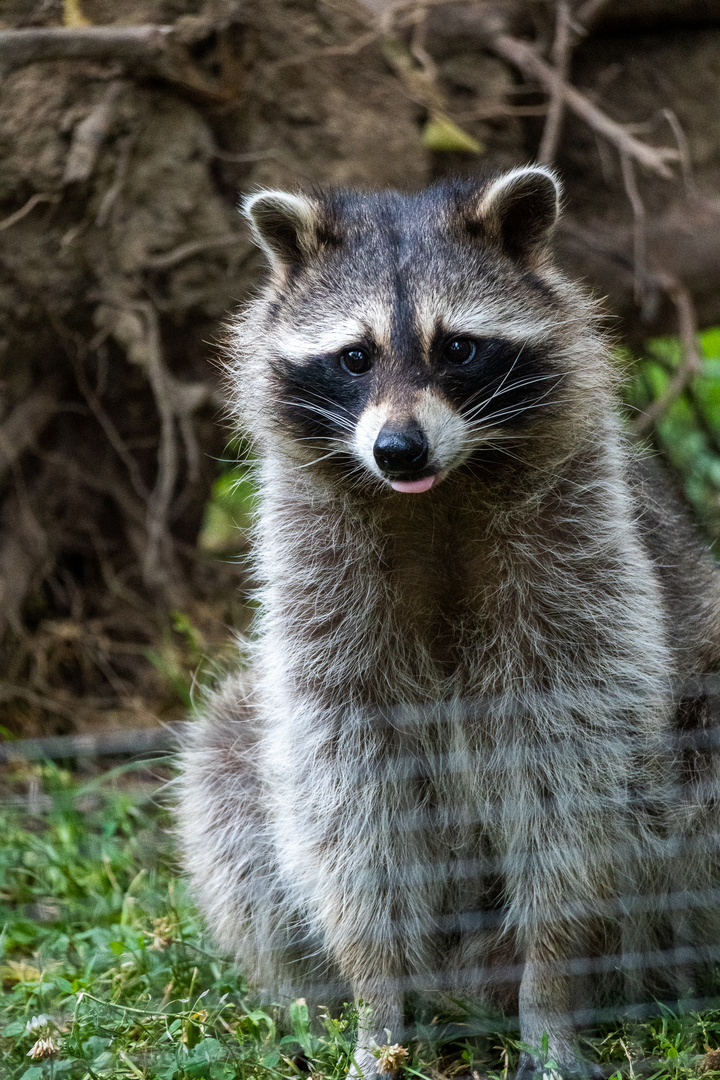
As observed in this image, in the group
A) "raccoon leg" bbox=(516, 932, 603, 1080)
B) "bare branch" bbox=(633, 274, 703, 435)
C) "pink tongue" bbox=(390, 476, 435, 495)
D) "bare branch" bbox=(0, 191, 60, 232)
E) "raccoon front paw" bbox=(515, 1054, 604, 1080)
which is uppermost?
"bare branch" bbox=(0, 191, 60, 232)

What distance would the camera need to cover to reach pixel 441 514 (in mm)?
2727

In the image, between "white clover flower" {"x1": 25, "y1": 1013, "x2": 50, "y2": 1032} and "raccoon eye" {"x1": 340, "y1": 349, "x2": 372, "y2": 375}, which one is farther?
"white clover flower" {"x1": 25, "y1": 1013, "x2": 50, "y2": 1032}

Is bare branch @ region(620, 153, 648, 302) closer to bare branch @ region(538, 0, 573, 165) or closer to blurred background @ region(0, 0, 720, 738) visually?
blurred background @ region(0, 0, 720, 738)

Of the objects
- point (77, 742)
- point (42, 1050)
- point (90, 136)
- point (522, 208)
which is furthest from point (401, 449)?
point (90, 136)

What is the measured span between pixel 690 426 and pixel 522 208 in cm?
359

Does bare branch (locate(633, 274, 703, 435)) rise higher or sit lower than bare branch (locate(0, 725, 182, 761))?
higher

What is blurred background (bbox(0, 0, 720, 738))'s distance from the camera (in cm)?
427

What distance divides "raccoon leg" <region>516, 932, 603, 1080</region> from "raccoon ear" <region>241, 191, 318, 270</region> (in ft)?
5.84

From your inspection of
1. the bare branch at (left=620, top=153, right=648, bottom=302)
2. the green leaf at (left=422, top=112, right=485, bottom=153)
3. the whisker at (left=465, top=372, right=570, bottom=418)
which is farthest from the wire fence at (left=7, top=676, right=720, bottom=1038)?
the green leaf at (left=422, top=112, right=485, bottom=153)

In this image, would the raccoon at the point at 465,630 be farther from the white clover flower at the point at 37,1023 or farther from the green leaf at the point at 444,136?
the green leaf at the point at 444,136

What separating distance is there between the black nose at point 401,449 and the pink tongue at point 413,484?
48 millimetres

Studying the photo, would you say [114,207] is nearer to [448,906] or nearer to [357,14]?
[357,14]

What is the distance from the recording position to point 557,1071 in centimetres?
256

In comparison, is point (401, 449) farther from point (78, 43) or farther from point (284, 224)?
point (78, 43)
